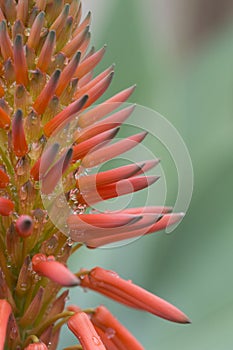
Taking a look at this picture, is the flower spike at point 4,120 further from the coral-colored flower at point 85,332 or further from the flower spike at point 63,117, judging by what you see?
the coral-colored flower at point 85,332

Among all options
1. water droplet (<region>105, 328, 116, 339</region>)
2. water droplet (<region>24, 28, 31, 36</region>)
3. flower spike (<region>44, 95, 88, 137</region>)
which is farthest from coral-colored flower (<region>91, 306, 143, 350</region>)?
water droplet (<region>24, 28, 31, 36</region>)

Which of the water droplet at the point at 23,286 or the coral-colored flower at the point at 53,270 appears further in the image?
the water droplet at the point at 23,286

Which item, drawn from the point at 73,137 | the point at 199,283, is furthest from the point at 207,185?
the point at 73,137

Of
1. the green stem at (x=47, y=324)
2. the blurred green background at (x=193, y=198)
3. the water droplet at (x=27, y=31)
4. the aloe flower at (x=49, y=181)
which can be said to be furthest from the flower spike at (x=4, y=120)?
the blurred green background at (x=193, y=198)

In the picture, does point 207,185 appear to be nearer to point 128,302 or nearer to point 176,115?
point 176,115

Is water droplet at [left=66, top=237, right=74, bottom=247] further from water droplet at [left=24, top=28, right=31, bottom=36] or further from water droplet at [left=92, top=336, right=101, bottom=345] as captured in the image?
water droplet at [left=24, top=28, right=31, bottom=36]
